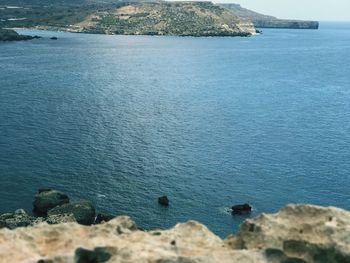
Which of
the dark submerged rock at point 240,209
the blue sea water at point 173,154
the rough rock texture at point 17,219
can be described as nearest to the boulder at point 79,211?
the rough rock texture at point 17,219

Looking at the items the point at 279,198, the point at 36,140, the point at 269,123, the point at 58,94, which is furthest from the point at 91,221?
the point at 58,94

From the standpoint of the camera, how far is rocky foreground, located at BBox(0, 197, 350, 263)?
29.5 meters

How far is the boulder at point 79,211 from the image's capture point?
84.5m

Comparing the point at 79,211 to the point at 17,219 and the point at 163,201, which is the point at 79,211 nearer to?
the point at 17,219

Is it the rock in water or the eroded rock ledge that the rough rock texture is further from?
the eroded rock ledge

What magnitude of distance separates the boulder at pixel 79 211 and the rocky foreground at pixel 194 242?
51.4 meters

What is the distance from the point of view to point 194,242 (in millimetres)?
32469

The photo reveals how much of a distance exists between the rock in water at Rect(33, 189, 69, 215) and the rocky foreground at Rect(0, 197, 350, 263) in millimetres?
57172

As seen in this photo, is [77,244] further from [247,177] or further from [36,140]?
[36,140]

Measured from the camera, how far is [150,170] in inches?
4409

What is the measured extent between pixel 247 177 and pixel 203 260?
83249 millimetres

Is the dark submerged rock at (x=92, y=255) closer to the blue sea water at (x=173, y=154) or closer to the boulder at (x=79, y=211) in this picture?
the boulder at (x=79, y=211)

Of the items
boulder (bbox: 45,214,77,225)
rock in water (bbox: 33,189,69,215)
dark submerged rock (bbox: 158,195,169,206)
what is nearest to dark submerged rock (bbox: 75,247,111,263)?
boulder (bbox: 45,214,77,225)

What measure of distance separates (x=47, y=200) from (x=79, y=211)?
7.91 metres
